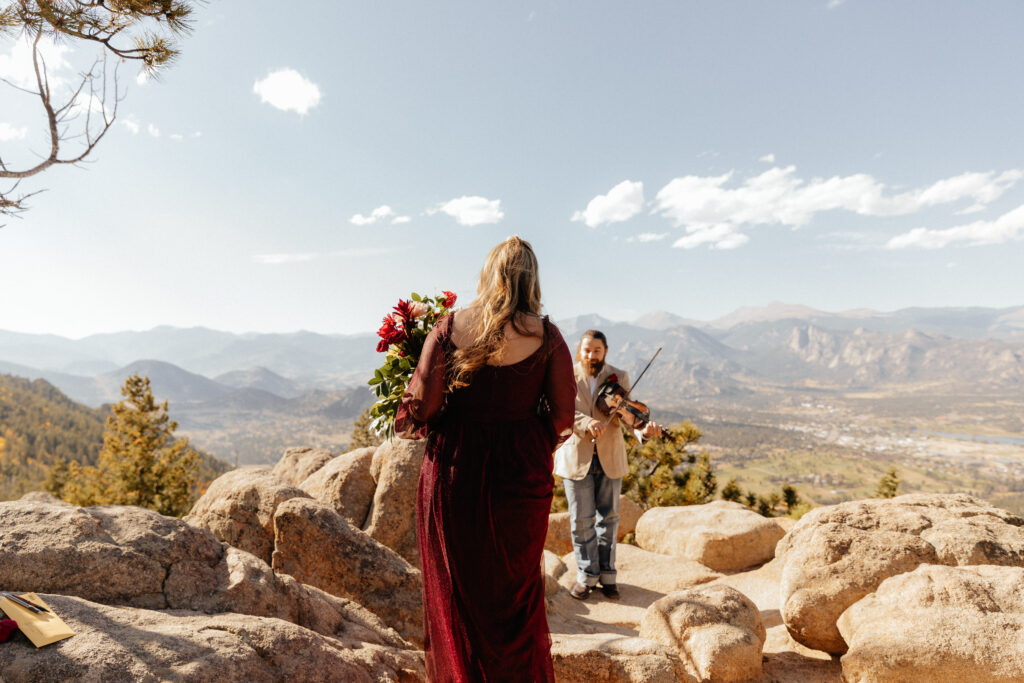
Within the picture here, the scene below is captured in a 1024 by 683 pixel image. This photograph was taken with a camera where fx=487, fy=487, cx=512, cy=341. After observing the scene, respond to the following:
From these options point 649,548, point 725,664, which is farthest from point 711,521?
point 725,664

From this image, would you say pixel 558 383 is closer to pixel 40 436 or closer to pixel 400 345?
pixel 400 345

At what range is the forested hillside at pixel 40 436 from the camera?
3556 inches

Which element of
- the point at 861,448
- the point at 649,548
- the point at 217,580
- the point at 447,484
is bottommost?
the point at 861,448

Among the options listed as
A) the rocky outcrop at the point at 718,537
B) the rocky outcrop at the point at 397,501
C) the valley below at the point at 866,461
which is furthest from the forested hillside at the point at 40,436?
the valley below at the point at 866,461

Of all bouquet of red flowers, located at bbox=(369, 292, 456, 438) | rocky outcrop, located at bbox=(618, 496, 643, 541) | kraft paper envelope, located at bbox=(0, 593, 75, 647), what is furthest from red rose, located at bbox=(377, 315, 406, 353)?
rocky outcrop, located at bbox=(618, 496, 643, 541)

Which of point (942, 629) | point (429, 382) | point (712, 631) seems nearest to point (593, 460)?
point (712, 631)

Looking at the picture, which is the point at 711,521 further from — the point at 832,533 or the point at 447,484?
the point at 447,484

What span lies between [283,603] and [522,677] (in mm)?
1803

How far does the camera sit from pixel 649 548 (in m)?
9.79

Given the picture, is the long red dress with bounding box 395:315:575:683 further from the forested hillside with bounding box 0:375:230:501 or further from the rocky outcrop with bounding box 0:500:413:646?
the forested hillside with bounding box 0:375:230:501

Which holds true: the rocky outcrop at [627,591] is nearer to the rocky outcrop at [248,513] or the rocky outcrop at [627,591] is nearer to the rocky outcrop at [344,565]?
the rocky outcrop at [344,565]

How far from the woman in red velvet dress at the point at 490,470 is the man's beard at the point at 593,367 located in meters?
2.66

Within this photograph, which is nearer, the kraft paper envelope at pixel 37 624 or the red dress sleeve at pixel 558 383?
the kraft paper envelope at pixel 37 624

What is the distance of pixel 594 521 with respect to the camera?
5.98m
